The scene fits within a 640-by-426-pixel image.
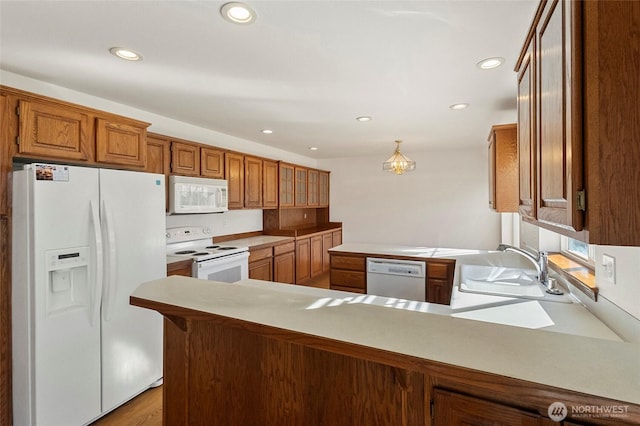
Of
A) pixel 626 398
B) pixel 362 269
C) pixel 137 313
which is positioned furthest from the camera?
pixel 362 269

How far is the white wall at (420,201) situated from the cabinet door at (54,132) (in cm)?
462

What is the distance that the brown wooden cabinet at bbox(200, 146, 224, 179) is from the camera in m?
3.38

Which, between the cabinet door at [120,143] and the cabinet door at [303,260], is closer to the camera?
the cabinet door at [120,143]

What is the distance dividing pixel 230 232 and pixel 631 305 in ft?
13.1

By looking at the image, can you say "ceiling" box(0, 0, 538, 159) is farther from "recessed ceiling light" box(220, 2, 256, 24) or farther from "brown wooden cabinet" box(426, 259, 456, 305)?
"brown wooden cabinet" box(426, 259, 456, 305)

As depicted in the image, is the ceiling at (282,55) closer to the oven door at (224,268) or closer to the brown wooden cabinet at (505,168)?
the brown wooden cabinet at (505,168)

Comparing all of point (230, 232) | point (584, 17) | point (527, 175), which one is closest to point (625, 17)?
point (584, 17)

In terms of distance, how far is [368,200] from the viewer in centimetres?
601

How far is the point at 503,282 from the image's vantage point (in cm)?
237

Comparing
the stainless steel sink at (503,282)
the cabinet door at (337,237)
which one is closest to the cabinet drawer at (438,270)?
the stainless steel sink at (503,282)

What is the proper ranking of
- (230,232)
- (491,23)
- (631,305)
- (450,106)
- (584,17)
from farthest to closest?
(230,232)
(450,106)
(491,23)
(631,305)
(584,17)

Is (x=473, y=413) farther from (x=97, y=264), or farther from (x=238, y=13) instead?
(x=97, y=264)

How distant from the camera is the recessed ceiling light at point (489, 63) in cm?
188

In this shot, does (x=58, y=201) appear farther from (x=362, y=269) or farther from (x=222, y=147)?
(x=362, y=269)
